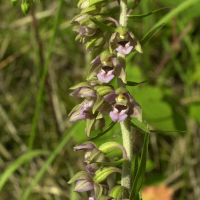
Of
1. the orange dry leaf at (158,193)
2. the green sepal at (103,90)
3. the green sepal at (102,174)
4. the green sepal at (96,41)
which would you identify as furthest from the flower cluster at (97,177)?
the orange dry leaf at (158,193)

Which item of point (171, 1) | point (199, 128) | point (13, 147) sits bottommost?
point (199, 128)

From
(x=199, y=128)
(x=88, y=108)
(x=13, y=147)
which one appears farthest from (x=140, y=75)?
(x=88, y=108)

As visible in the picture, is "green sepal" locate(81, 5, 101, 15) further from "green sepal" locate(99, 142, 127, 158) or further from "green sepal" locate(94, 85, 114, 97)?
"green sepal" locate(99, 142, 127, 158)

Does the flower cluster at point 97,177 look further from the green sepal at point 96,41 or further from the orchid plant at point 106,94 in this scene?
the green sepal at point 96,41

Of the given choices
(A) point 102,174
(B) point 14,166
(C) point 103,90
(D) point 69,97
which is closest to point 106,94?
(C) point 103,90

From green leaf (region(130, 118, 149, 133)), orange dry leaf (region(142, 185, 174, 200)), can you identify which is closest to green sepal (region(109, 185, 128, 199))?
green leaf (region(130, 118, 149, 133))

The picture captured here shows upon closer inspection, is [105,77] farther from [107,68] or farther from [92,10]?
[92,10]

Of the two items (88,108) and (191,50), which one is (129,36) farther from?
(191,50)
